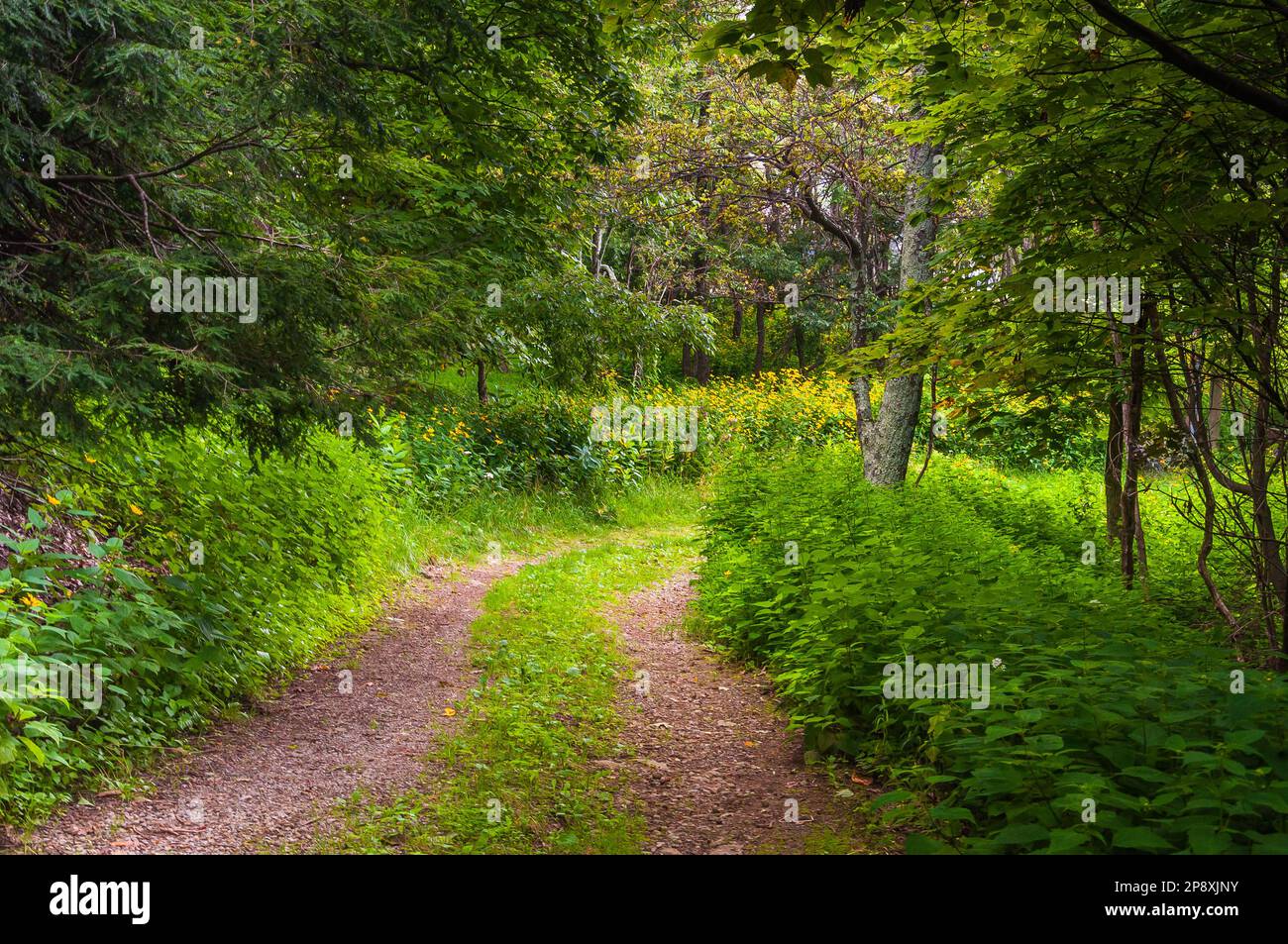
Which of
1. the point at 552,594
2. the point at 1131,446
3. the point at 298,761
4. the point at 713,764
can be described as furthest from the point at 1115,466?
the point at 298,761

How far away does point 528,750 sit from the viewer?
5535 millimetres

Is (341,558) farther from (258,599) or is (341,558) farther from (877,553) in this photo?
(877,553)

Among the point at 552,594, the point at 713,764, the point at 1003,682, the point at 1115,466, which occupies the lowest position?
the point at 713,764

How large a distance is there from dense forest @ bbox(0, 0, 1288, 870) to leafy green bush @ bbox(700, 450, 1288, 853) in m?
0.03

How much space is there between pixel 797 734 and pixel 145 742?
3941mm

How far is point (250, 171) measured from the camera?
5582mm

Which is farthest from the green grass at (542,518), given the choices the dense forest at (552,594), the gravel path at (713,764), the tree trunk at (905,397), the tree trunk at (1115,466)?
the tree trunk at (1115,466)

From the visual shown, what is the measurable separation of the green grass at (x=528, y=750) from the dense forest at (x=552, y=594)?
32 mm

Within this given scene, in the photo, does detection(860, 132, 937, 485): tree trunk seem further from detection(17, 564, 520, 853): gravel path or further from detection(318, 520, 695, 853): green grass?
detection(17, 564, 520, 853): gravel path

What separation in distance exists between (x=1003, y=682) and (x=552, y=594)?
5939mm

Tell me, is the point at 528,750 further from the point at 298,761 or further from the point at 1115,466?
the point at 1115,466

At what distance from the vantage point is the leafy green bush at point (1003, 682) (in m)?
3.16
